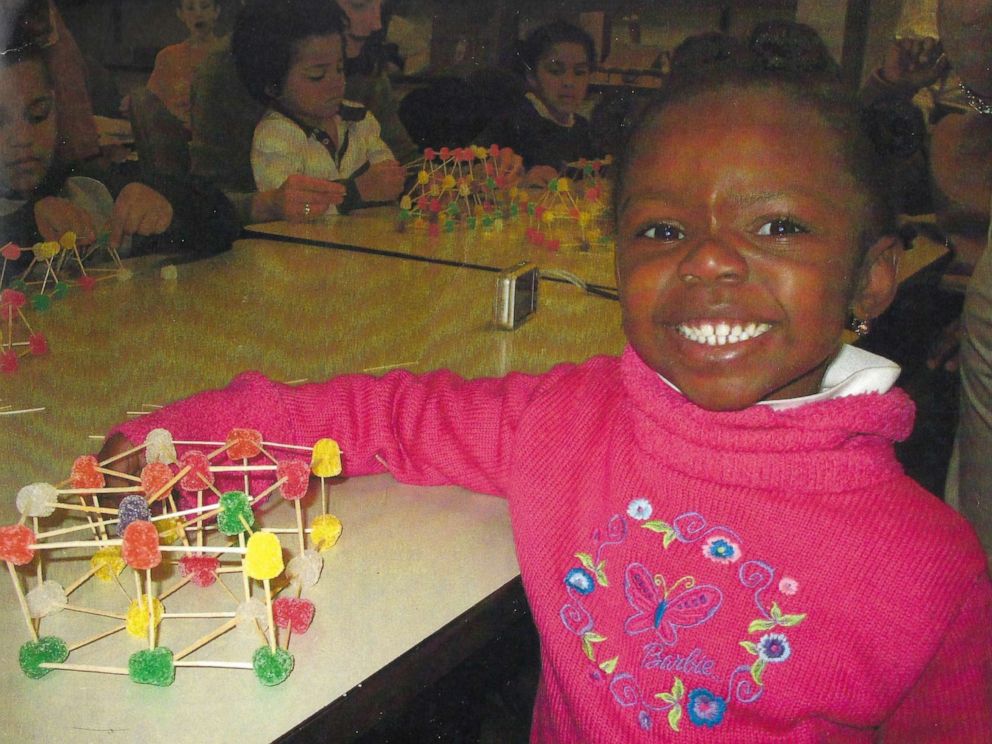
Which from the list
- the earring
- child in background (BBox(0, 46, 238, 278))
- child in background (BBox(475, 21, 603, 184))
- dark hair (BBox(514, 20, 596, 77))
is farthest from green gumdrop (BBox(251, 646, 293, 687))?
dark hair (BBox(514, 20, 596, 77))

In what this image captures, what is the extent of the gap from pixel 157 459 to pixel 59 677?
0.15 meters

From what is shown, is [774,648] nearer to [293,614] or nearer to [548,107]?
[293,614]

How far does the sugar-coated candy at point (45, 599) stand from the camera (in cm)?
46

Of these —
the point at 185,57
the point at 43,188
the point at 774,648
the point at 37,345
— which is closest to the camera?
the point at 774,648

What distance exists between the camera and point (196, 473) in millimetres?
522

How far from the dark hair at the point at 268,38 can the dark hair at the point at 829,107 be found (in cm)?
132

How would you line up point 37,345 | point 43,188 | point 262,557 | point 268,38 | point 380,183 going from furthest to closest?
point 380,183
point 268,38
point 43,188
point 37,345
point 262,557

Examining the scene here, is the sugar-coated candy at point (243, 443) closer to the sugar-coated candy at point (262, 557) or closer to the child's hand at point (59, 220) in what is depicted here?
the sugar-coated candy at point (262, 557)

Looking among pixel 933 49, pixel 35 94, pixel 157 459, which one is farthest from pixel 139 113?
pixel 933 49

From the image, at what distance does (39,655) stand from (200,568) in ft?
0.34

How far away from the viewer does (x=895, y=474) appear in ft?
1.82

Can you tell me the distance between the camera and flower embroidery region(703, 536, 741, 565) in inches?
21.9

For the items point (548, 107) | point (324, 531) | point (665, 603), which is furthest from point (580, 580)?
point (548, 107)

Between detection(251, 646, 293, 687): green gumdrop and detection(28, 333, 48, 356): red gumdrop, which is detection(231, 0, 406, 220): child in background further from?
detection(251, 646, 293, 687): green gumdrop
